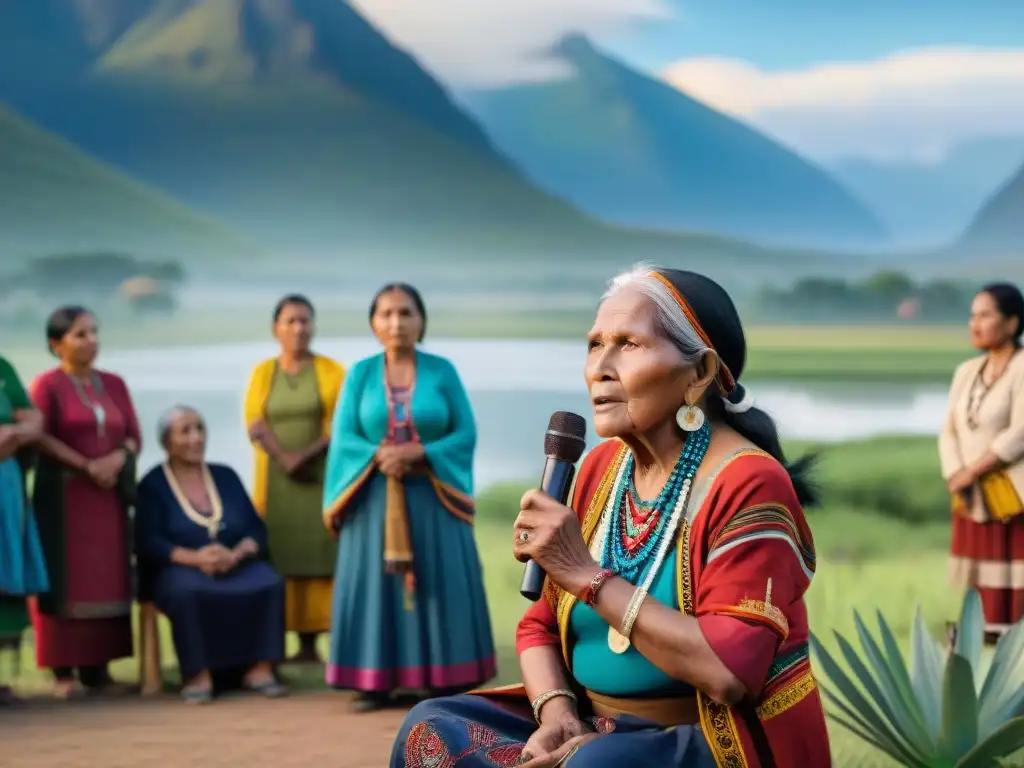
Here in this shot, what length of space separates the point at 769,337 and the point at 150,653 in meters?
8.55

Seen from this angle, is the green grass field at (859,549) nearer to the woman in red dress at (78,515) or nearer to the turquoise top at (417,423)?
the woman in red dress at (78,515)

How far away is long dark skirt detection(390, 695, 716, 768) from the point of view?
2607mm

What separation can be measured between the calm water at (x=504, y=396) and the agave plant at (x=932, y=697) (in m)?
8.13

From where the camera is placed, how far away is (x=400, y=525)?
6.26 m

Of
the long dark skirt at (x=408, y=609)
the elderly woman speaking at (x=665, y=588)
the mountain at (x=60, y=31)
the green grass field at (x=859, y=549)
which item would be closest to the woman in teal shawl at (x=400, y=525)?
the long dark skirt at (x=408, y=609)

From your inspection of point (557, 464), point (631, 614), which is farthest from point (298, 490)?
point (631, 614)

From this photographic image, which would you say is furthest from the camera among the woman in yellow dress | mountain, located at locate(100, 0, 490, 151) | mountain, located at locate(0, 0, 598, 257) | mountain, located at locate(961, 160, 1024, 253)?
mountain, located at locate(961, 160, 1024, 253)

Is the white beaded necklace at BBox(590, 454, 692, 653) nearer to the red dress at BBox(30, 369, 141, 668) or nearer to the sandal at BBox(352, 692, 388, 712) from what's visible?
the sandal at BBox(352, 692, 388, 712)

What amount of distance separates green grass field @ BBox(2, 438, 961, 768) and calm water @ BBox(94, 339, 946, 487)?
0.98 feet

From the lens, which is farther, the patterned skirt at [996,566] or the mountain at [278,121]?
the mountain at [278,121]

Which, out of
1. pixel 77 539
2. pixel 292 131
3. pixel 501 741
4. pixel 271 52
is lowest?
pixel 501 741

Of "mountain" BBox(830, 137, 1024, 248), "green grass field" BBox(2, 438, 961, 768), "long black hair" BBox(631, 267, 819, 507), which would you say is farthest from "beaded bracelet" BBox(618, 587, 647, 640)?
"mountain" BBox(830, 137, 1024, 248)

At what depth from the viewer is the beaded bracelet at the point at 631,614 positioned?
262 cm

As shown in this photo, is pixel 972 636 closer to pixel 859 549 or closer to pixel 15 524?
pixel 15 524
